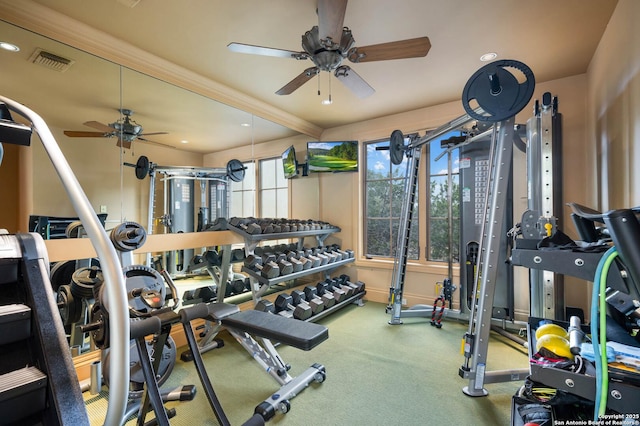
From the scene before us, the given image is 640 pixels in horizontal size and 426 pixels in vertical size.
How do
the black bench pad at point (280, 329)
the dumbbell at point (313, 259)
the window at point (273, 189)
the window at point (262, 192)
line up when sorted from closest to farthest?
the black bench pad at point (280, 329) → the dumbbell at point (313, 259) → the window at point (262, 192) → the window at point (273, 189)

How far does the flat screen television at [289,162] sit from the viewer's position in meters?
4.66

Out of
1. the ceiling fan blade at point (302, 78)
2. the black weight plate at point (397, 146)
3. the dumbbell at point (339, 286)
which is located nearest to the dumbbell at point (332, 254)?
the dumbbell at point (339, 286)

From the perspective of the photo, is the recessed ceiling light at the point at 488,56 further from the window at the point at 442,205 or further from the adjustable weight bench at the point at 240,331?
the adjustable weight bench at the point at 240,331

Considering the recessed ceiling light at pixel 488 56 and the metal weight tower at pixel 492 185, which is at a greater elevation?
the recessed ceiling light at pixel 488 56

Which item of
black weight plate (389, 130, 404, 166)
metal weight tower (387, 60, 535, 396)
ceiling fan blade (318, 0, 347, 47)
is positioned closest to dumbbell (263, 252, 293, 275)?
metal weight tower (387, 60, 535, 396)

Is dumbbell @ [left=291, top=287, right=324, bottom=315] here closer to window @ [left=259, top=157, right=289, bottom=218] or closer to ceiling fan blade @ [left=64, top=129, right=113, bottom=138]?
window @ [left=259, top=157, right=289, bottom=218]

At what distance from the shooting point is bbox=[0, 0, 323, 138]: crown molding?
2.00 m

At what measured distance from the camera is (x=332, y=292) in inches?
150

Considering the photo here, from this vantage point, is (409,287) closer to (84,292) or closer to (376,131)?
(376,131)

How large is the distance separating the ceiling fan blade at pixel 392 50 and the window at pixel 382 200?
2441mm

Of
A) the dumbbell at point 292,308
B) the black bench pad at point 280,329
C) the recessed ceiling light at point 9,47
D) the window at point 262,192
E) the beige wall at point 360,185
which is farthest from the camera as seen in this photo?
the window at point 262,192

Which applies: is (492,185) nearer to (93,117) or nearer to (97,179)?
(97,179)

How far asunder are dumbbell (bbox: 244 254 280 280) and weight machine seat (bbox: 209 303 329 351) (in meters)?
1.12

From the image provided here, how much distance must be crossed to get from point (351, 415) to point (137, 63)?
3.39 meters
